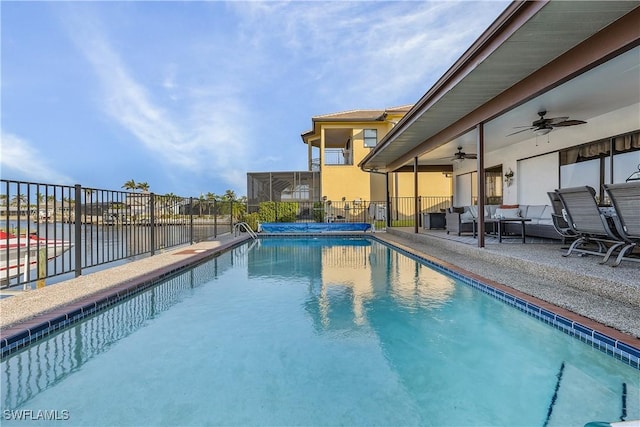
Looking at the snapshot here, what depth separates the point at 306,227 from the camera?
13.2 m

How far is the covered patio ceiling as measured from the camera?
3221 mm

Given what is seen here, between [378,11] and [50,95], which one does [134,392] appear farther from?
[50,95]

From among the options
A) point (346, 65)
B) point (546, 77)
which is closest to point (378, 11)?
point (346, 65)

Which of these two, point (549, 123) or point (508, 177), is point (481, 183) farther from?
point (508, 177)

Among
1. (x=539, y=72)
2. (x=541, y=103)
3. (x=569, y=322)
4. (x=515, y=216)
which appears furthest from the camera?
(x=515, y=216)

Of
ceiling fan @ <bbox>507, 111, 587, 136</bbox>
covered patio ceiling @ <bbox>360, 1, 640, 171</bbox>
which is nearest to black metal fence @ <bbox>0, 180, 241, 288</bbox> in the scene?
covered patio ceiling @ <bbox>360, 1, 640, 171</bbox>

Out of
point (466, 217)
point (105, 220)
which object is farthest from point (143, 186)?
point (466, 217)

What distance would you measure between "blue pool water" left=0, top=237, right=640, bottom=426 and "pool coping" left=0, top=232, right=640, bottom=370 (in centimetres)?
8

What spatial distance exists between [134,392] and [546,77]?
207 inches

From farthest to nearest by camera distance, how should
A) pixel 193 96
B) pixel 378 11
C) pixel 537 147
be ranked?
pixel 193 96 < pixel 378 11 < pixel 537 147

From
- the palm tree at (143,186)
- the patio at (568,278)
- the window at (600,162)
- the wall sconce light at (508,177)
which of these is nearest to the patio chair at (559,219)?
the patio at (568,278)

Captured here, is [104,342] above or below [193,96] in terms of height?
below

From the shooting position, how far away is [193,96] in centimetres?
1939

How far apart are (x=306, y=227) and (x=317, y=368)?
423 inches
